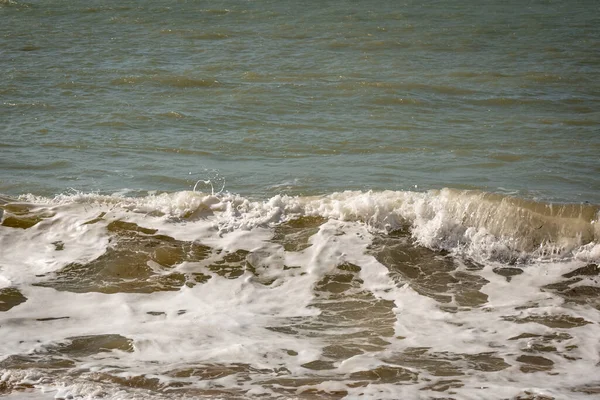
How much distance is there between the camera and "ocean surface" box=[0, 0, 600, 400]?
5281 millimetres

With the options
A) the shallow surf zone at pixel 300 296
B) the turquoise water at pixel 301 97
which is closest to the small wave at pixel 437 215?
the shallow surf zone at pixel 300 296

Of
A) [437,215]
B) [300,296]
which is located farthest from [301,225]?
[300,296]

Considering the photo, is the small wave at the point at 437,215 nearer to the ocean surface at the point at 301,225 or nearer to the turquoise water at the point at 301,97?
the ocean surface at the point at 301,225

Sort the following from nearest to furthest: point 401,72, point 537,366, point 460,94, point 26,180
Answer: point 537,366
point 26,180
point 460,94
point 401,72

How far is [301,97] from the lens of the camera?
12.8 meters

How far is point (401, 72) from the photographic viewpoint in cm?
1430

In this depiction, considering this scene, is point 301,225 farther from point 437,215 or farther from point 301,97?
point 301,97

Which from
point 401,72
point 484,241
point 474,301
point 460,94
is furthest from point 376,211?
point 401,72

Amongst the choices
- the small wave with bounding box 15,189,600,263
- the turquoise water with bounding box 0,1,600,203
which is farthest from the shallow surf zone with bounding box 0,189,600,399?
the turquoise water with bounding box 0,1,600,203

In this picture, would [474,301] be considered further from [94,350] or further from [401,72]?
[401,72]

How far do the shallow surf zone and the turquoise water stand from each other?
Answer: 0.89 metres

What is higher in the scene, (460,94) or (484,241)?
(460,94)

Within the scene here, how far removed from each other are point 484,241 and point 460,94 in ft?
19.4

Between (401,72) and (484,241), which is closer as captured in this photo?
(484,241)
